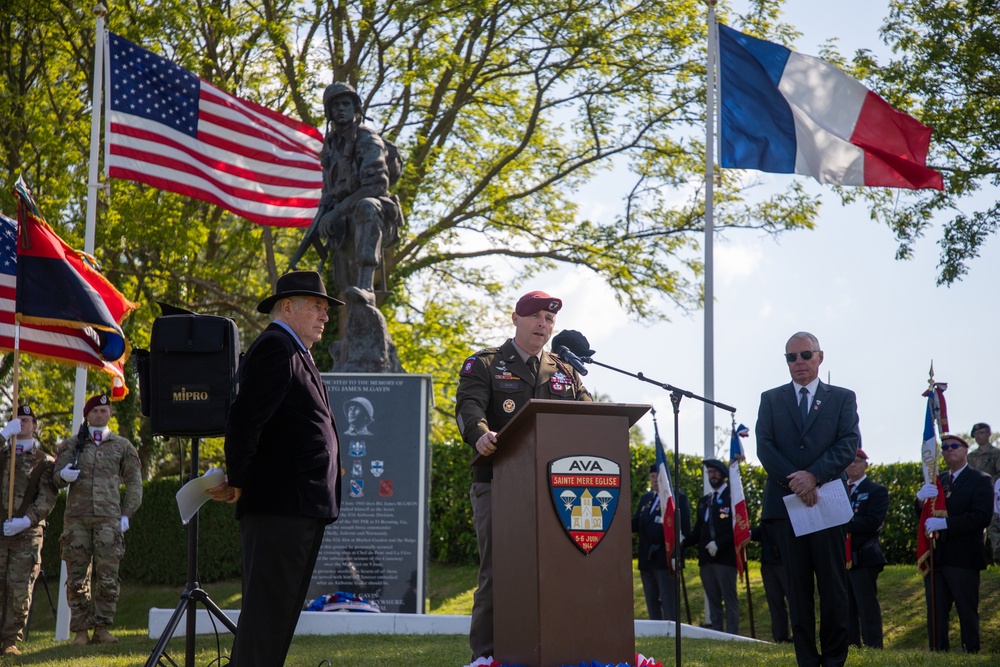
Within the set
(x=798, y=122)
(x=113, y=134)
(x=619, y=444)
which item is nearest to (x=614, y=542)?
(x=619, y=444)

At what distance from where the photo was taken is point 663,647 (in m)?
8.65

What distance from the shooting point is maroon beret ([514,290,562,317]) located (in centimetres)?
615

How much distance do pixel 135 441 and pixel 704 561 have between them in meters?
13.2

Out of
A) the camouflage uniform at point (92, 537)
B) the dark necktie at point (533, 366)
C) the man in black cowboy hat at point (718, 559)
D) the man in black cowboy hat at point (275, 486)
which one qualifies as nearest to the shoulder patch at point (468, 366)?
the dark necktie at point (533, 366)

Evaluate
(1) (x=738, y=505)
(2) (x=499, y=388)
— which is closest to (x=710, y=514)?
(1) (x=738, y=505)

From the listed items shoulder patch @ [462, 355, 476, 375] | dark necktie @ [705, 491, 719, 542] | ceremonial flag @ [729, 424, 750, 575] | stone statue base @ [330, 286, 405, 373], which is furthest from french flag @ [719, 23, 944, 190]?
shoulder patch @ [462, 355, 476, 375]

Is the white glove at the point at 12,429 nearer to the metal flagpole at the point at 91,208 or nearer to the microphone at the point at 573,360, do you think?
the metal flagpole at the point at 91,208

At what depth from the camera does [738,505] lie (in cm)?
1277

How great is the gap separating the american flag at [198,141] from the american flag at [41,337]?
205 cm

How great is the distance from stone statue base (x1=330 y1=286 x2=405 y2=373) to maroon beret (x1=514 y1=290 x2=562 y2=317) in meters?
→ 5.93

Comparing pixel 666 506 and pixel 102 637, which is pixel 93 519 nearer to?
pixel 102 637

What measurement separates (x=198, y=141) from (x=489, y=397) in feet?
30.0

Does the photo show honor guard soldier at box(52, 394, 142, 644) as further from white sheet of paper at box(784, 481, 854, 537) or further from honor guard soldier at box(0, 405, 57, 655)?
white sheet of paper at box(784, 481, 854, 537)

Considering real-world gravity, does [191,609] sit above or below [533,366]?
below
